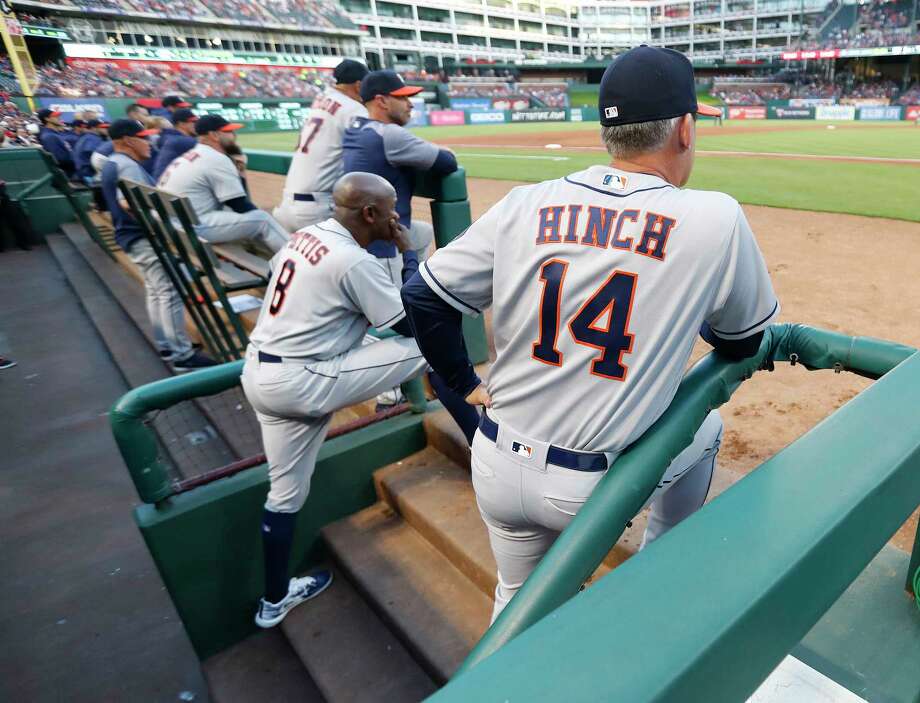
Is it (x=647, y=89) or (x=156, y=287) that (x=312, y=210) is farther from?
(x=647, y=89)

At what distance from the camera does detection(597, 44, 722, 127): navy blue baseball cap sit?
3.88ft

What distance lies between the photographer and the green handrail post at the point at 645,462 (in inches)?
32.2

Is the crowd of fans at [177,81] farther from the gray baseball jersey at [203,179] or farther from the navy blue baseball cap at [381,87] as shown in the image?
the navy blue baseball cap at [381,87]

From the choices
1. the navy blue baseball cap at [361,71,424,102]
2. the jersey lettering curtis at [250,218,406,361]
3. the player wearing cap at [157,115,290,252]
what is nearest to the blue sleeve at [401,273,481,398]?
the jersey lettering curtis at [250,218,406,361]

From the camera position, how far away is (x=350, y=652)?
2.19 metres

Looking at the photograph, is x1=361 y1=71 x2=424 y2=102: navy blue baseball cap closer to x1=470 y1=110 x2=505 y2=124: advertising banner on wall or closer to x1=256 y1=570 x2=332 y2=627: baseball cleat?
x1=256 y1=570 x2=332 y2=627: baseball cleat

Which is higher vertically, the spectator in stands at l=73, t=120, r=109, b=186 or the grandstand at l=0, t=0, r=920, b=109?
the grandstand at l=0, t=0, r=920, b=109

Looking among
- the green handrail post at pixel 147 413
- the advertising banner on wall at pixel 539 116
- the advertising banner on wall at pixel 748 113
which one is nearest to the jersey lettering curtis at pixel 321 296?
the green handrail post at pixel 147 413

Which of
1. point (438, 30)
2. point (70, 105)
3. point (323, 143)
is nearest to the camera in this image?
point (323, 143)

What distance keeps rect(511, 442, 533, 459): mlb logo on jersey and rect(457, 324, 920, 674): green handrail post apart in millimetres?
280

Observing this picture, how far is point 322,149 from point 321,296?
6.22ft

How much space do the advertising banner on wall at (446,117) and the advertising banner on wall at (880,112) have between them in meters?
21.6

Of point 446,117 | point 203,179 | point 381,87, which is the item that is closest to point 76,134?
point 203,179

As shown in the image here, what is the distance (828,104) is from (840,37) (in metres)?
16.4
